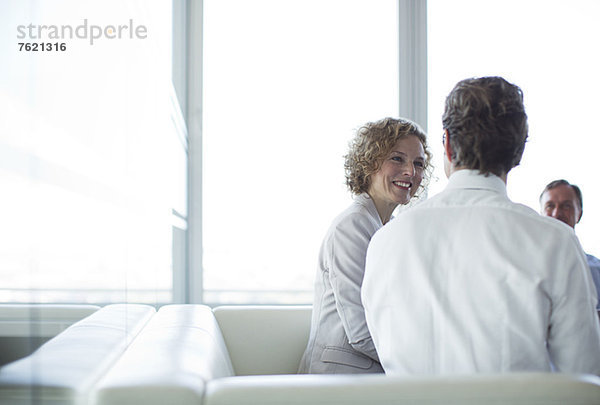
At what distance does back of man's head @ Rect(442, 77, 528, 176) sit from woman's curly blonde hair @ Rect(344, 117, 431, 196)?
83 cm

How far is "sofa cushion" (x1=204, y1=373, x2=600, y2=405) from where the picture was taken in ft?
3.55

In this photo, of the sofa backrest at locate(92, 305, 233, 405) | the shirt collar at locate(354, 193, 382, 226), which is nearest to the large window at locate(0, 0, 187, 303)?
the sofa backrest at locate(92, 305, 233, 405)

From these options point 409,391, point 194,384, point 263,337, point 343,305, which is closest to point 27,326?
point 194,384

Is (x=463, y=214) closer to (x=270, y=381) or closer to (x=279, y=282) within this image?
(x=270, y=381)

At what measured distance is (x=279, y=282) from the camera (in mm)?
3551

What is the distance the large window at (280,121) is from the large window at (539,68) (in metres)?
0.30

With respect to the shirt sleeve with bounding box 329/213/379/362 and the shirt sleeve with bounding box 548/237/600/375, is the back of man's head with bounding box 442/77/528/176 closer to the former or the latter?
the shirt sleeve with bounding box 548/237/600/375

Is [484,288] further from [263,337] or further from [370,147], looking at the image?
[263,337]

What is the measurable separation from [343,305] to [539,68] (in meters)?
2.47

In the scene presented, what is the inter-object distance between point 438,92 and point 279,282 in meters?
1.50

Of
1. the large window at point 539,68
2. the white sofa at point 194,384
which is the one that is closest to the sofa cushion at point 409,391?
the white sofa at point 194,384

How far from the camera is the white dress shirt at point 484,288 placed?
121cm

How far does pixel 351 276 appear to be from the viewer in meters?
1.88

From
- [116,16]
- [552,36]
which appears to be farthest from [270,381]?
[552,36]
